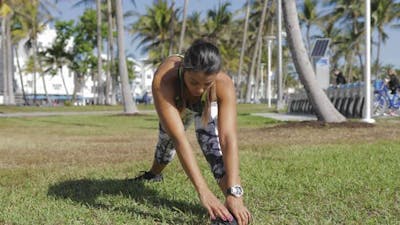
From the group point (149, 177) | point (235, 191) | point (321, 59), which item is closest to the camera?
point (235, 191)

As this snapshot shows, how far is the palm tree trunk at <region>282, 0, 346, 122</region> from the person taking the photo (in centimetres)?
1355

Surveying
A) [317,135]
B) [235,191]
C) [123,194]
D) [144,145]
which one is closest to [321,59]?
[317,135]

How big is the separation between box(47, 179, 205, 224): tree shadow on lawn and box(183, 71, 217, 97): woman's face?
95 cm

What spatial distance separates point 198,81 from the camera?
347 cm

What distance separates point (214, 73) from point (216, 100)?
1.56 feet

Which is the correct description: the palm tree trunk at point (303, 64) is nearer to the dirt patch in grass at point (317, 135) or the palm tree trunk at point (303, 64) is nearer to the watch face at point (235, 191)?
the dirt patch in grass at point (317, 135)

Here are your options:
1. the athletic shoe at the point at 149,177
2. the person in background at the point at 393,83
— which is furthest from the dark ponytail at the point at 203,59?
the person in background at the point at 393,83

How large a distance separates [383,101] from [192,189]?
1514 centimetres

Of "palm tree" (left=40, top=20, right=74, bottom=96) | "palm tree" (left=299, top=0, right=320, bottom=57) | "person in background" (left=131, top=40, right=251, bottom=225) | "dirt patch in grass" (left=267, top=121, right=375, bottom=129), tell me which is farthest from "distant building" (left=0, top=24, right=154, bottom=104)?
"person in background" (left=131, top=40, right=251, bottom=225)

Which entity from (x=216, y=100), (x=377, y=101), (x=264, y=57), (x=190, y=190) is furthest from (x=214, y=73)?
(x=264, y=57)

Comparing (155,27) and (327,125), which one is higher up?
(155,27)

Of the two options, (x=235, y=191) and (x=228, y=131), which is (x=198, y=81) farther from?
(x=235, y=191)

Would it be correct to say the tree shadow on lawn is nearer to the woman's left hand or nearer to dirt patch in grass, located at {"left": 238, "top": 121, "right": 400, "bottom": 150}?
the woman's left hand

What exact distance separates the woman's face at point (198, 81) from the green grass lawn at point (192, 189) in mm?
926
